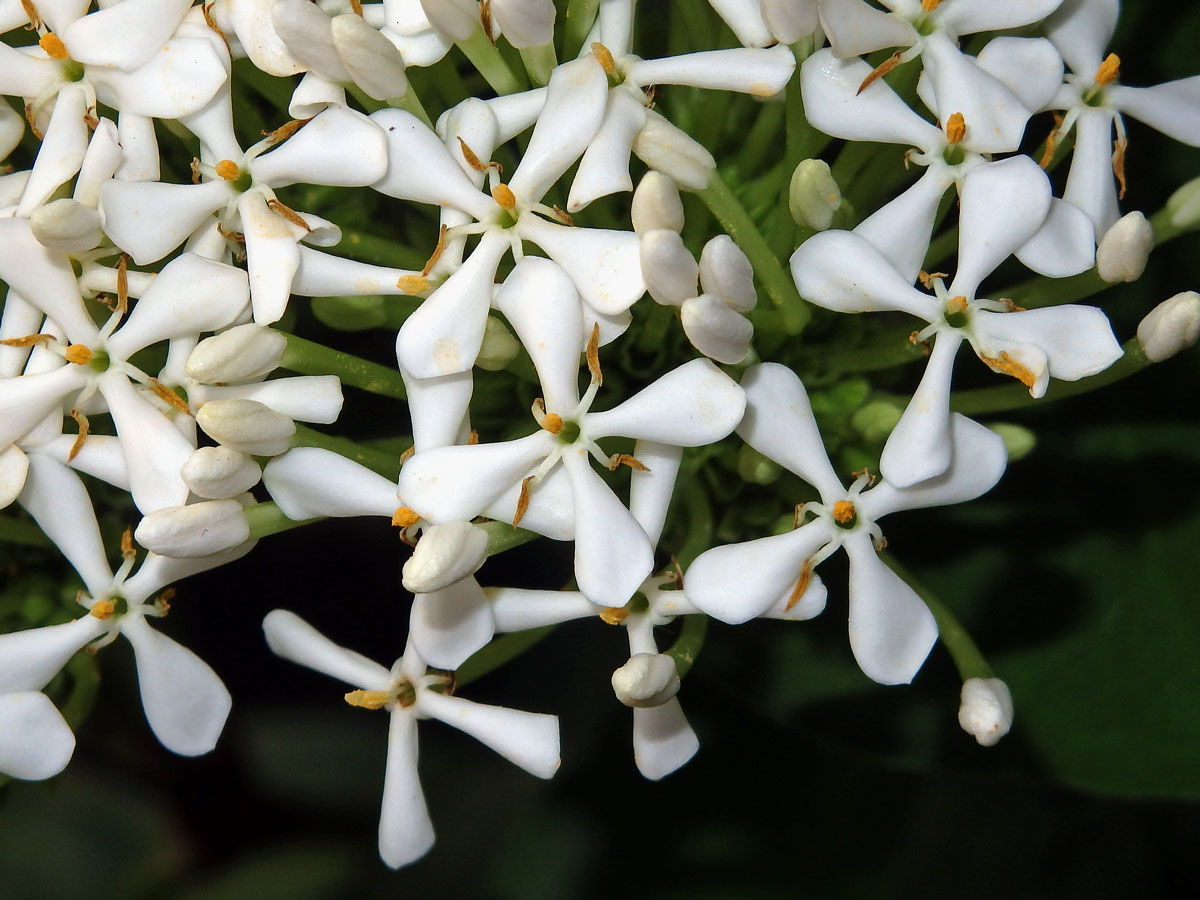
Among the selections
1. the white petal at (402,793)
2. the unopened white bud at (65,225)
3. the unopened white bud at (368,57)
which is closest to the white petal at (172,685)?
the white petal at (402,793)

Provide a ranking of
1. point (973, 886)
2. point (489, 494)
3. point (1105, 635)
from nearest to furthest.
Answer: point (489, 494)
point (1105, 635)
point (973, 886)

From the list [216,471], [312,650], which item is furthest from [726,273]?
[312,650]

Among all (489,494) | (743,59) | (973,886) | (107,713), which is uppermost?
(743,59)

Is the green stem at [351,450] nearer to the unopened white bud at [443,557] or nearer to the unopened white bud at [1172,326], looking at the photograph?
the unopened white bud at [443,557]

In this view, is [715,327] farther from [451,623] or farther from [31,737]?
[31,737]

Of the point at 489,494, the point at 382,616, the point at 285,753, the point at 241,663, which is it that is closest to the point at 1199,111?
the point at 489,494

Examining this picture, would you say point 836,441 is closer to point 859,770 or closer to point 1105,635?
point 1105,635
